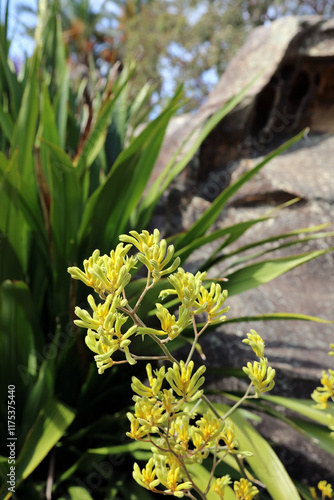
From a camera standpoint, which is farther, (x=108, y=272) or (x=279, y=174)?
(x=279, y=174)

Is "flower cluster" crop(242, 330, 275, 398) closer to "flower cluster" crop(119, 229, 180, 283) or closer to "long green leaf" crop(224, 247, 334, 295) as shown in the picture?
"flower cluster" crop(119, 229, 180, 283)

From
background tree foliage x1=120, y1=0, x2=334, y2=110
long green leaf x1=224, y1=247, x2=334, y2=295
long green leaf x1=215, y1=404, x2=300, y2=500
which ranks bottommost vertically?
long green leaf x1=215, y1=404, x2=300, y2=500

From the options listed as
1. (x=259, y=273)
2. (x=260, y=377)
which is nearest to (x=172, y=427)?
(x=260, y=377)

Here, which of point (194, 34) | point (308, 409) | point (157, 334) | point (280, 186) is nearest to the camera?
point (157, 334)

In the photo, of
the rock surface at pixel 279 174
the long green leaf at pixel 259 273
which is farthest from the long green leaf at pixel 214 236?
the rock surface at pixel 279 174

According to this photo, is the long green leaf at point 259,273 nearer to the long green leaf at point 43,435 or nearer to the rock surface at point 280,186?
the rock surface at point 280,186

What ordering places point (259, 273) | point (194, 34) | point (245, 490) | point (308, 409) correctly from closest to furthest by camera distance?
point (245, 490), point (308, 409), point (259, 273), point (194, 34)

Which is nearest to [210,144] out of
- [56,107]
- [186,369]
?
[56,107]

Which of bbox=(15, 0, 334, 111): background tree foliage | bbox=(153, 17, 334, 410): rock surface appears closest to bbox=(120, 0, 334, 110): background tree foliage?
bbox=(15, 0, 334, 111): background tree foliage

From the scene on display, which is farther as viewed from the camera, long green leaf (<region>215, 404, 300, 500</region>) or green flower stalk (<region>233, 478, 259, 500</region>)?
long green leaf (<region>215, 404, 300, 500</region>)

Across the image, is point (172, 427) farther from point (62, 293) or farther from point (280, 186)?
point (280, 186)

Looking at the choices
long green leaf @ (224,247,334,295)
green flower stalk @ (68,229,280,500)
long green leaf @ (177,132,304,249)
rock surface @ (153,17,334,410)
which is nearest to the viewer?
green flower stalk @ (68,229,280,500)

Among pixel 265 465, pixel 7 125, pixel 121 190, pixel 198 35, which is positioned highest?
pixel 198 35
